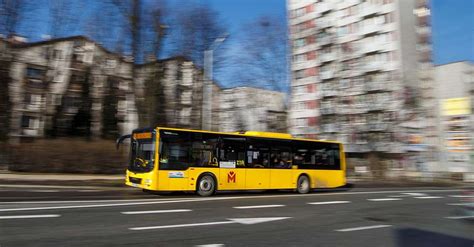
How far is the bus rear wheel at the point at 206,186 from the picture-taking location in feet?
59.1

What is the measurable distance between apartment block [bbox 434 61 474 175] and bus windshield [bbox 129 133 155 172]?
30.7m

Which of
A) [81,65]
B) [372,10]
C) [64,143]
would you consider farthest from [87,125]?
[372,10]

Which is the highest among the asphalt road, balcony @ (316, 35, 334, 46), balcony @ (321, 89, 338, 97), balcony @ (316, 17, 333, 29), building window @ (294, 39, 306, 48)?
balcony @ (316, 17, 333, 29)

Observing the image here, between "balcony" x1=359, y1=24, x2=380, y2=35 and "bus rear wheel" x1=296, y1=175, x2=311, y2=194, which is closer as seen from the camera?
"bus rear wheel" x1=296, y1=175, x2=311, y2=194

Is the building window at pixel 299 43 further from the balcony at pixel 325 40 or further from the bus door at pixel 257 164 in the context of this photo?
the bus door at pixel 257 164

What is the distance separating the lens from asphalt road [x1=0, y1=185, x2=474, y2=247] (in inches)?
327

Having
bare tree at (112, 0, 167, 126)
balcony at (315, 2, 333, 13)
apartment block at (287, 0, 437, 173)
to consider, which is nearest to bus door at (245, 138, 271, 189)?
bare tree at (112, 0, 167, 126)

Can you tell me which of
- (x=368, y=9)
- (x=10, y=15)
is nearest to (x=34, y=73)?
(x=10, y=15)

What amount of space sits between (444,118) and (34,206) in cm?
6081

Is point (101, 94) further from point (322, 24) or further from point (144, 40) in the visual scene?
point (322, 24)

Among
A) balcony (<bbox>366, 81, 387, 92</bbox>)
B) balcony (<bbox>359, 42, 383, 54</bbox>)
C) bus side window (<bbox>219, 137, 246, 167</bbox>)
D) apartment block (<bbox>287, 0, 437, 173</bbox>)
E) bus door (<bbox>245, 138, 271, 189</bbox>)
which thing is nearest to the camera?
bus side window (<bbox>219, 137, 246, 167</bbox>)

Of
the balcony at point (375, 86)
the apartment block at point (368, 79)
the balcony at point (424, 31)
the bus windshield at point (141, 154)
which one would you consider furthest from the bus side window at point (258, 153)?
the balcony at point (424, 31)

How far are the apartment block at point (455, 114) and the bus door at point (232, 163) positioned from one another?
87.3 ft

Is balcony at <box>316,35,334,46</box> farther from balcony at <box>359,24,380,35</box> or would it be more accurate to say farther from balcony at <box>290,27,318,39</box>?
balcony at <box>359,24,380,35</box>
